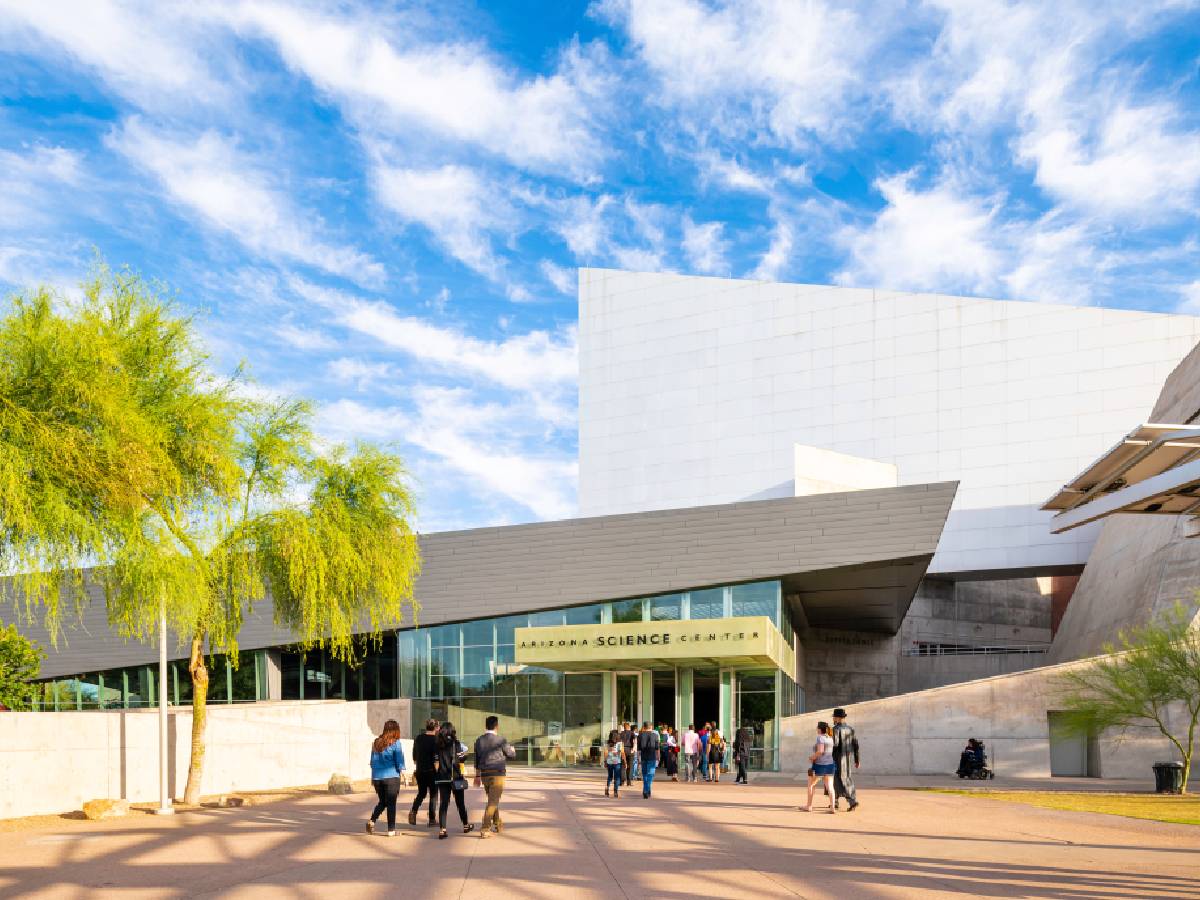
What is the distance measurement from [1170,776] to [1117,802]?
449 cm

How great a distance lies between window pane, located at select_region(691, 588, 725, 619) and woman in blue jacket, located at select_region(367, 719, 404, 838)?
22.5 m

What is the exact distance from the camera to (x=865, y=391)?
205 ft

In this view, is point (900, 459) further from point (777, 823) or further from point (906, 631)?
point (777, 823)

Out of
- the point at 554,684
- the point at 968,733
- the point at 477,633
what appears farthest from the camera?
the point at 477,633

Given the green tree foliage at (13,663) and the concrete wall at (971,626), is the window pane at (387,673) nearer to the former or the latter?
the green tree foliage at (13,663)

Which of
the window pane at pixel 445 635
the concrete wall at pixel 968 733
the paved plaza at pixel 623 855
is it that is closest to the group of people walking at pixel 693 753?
the concrete wall at pixel 968 733

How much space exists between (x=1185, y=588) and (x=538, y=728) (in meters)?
20.9

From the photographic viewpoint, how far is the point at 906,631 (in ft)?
211

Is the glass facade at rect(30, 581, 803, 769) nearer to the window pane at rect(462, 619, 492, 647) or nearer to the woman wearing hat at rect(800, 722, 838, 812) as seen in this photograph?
the window pane at rect(462, 619, 492, 647)

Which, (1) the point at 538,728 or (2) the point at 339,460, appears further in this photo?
(1) the point at 538,728

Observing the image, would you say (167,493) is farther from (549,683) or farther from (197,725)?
(549,683)

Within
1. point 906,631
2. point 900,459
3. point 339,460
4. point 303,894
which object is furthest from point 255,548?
point 906,631

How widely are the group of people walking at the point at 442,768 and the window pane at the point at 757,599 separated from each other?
21551mm

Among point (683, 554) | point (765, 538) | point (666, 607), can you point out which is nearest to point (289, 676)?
point (666, 607)
